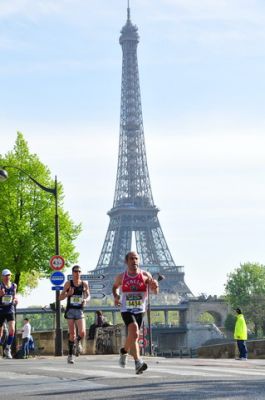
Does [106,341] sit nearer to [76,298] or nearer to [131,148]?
[76,298]

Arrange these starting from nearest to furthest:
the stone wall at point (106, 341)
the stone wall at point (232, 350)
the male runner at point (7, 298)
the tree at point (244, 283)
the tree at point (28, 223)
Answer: the male runner at point (7, 298), the stone wall at point (106, 341), the stone wall at point (232, 350), the tree at point (28, 223), the tree at point (244, 283)

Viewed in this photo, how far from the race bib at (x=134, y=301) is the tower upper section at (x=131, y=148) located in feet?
532

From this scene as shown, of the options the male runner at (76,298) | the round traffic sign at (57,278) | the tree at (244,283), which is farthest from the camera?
the tree at (244,283)

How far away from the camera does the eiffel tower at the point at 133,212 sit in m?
170

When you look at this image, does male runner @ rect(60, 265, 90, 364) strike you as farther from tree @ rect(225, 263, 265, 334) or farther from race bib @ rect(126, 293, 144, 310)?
tree @ rect(225, 263, 265, 334)

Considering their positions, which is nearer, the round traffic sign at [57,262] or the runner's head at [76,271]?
the runner's head at [76,271]

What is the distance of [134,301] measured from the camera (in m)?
13.6

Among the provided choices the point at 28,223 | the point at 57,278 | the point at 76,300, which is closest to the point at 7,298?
the point at 76,300

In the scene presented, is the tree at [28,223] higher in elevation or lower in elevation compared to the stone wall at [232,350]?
higher

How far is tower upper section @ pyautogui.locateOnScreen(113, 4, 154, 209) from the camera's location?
179 meters

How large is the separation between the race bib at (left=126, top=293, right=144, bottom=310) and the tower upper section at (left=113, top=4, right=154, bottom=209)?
162 m

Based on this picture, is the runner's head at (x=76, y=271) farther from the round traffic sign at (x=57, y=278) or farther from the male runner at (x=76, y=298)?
the round traffic sign at (x=57, y=278)

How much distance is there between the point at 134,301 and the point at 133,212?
16053cm

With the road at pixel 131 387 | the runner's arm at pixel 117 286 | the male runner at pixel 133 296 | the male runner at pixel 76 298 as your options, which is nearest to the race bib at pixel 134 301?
the male runner at pixel 133 296
